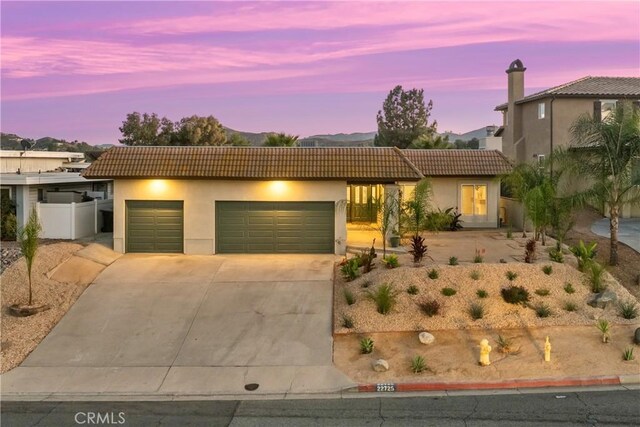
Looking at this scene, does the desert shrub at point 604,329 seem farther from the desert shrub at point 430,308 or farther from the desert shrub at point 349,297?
the desert shrub at point 349,297

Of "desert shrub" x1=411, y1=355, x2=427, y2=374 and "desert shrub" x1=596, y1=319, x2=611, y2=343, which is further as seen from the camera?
"desert shrub" x1=596, y1=319, x2=611, y2=343

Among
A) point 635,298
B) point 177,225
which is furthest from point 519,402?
point 177,225

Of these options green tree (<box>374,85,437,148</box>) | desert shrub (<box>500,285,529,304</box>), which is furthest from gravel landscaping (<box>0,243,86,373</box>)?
green tree (<box>374,85,437,148</box>)

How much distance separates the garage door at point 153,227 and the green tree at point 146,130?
42.9m

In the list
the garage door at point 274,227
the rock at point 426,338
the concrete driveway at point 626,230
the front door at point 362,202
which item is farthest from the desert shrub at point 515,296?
the front door at point 362,202

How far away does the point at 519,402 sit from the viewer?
32.6 feet

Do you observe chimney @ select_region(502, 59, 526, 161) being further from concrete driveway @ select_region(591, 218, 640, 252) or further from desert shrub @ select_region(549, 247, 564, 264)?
desert shrub @ select_region(549, 247, 564, 264)

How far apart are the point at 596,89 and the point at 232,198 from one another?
895 inches

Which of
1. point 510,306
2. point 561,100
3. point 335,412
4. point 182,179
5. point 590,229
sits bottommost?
point 335,412

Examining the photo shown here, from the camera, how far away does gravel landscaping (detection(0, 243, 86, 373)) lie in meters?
12.9

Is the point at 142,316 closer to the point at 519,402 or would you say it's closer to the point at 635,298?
the point at 519,402

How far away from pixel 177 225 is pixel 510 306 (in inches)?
482

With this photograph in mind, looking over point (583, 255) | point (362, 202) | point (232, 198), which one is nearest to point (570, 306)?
point (583, 255)

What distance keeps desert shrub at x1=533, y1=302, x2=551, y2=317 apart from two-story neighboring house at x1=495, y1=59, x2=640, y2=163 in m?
17.5
